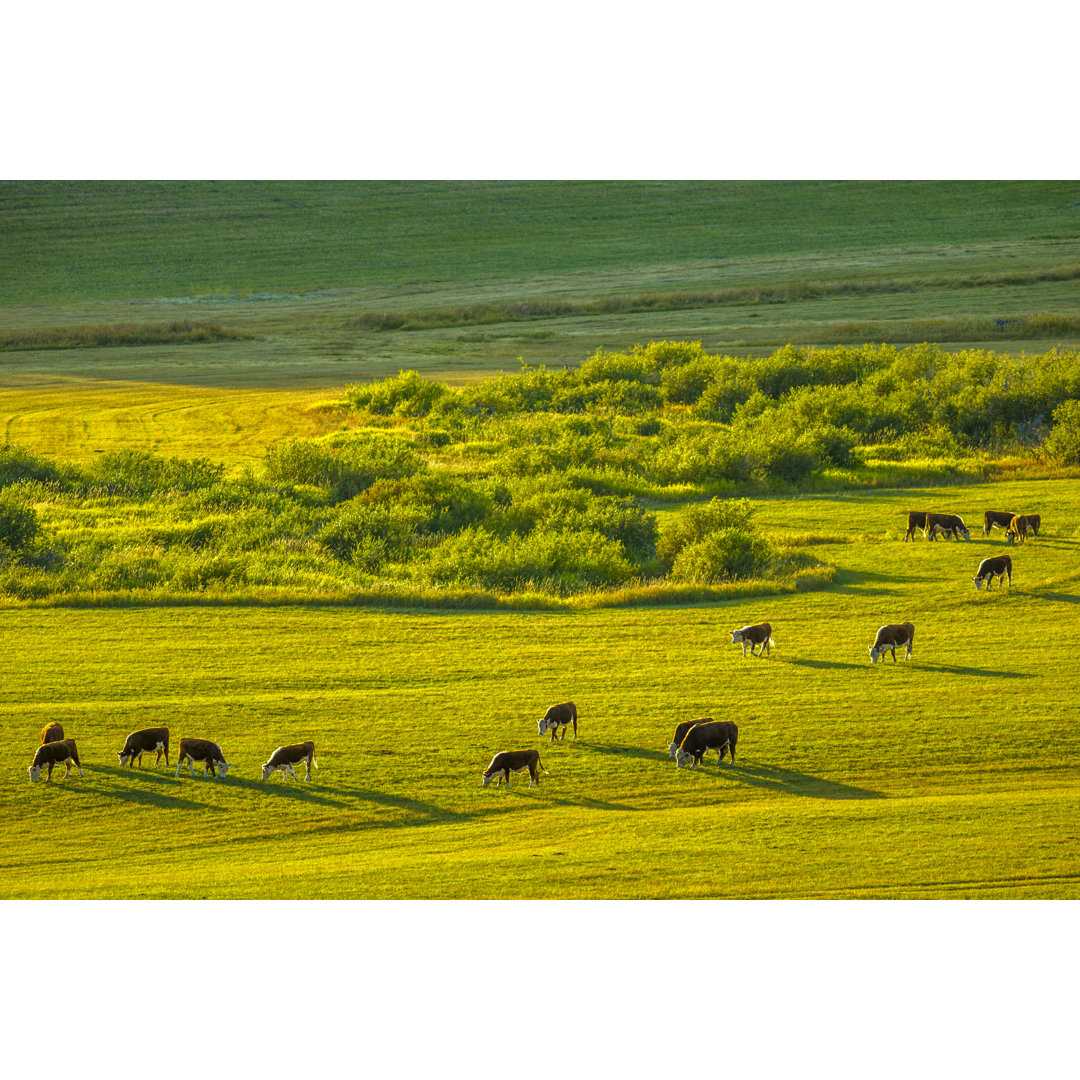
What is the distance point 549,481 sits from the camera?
4450cm

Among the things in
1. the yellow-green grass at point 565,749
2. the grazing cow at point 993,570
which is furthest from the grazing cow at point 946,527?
the grazing cow at point 993,570

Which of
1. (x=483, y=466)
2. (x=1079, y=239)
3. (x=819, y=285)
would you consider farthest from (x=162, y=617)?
(x=1079, y=239)

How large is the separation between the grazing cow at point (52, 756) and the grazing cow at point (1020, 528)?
27314 millimetres

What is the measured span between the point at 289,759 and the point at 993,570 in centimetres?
1942

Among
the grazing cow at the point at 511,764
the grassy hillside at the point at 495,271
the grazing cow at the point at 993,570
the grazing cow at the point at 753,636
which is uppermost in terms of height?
the grassy hillside at the point at 495,271

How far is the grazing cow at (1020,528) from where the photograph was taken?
36.7 meters

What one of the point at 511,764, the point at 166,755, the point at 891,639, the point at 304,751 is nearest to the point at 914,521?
the point at 891,639

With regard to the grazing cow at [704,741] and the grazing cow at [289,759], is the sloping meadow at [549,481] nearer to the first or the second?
the grazing cow at [704,741]

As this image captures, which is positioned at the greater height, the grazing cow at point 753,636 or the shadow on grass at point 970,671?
the grazing cow at point 753,636

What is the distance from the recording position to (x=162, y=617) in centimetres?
3061

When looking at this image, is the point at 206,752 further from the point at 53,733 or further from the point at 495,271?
the point at 495,271

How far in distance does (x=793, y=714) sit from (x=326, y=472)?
29257 mm

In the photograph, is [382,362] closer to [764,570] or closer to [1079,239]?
[764,570]

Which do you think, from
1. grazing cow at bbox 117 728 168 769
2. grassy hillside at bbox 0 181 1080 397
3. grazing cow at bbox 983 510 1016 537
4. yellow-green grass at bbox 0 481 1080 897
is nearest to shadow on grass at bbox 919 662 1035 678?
yellow-green grass at bbox 0 481 1080 897
